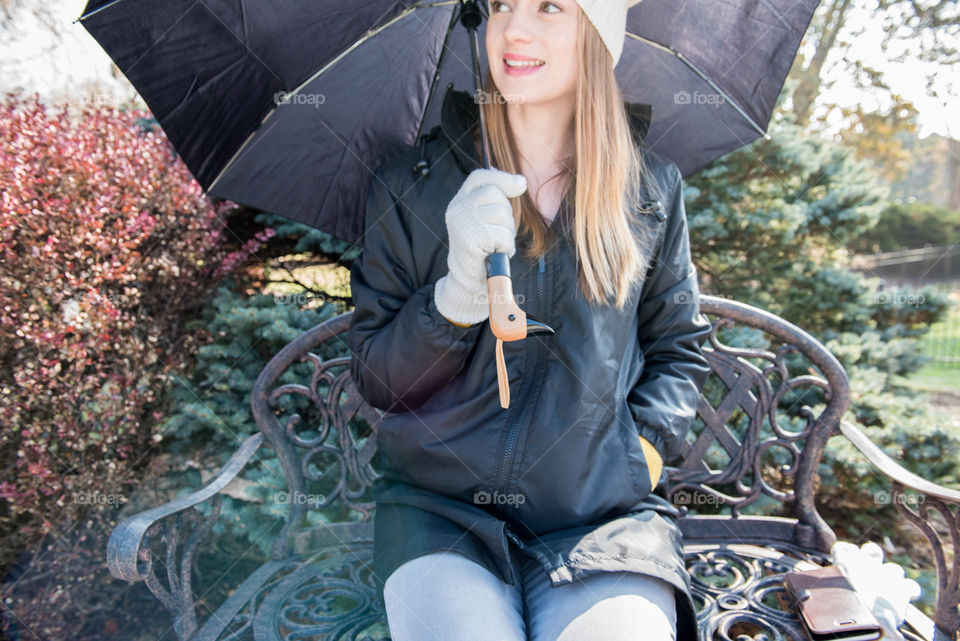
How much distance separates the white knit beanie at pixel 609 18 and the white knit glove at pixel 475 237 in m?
0.53

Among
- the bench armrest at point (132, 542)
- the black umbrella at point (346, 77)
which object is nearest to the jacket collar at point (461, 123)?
the black umbrella at point (346, 77)

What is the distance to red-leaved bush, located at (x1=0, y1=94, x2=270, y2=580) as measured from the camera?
2.73 meters

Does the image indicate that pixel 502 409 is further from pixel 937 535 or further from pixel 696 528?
pixel 937 535

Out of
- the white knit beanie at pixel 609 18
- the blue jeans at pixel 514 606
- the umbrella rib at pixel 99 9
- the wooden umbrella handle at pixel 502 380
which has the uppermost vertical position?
the umbrella rib at pixel 99 9

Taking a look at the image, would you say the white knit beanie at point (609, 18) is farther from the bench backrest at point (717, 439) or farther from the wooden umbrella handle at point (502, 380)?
the bench backrest at point (717, 439)

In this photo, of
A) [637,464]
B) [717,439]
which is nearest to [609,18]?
[637,464]

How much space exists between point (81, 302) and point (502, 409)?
6.96 ft

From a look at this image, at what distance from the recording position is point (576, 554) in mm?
1656

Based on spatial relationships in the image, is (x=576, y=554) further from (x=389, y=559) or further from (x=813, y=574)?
(x=813, y=574)

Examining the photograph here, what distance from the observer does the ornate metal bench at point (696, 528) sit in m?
Result: 1.97

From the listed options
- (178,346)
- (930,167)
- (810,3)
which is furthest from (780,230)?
(930,167)

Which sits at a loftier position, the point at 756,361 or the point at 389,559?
the point at 389,559

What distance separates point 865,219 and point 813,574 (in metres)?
2.83

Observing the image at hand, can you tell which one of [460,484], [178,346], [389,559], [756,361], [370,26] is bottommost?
[756,361]
